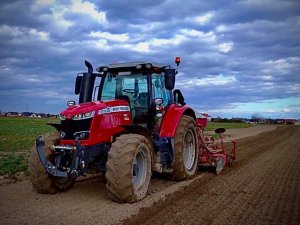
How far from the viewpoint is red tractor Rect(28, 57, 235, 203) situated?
257 inches

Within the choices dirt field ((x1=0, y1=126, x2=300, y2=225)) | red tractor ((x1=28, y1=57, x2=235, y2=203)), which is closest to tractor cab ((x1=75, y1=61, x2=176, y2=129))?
red tractor ((x1=28, y1=57, x2=235, y2=203))

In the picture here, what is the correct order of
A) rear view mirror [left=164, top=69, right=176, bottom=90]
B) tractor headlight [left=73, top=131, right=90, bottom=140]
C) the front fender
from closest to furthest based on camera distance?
tractor headlight [left=73, top=131, right=90, bottom=140], rear view mirror [left=164, top=69, right=176, bottom=90], the front fender

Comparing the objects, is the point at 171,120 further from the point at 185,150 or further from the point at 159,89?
the point at 185,150

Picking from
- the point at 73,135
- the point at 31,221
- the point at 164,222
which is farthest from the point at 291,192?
the point at 31,221

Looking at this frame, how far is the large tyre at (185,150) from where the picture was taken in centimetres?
844

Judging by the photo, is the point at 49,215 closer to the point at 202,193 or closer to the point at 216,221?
the point at 216,221

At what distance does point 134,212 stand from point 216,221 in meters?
1.31

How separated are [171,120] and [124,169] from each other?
2.37 metres

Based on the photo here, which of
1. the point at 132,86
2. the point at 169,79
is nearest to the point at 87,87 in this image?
the point at 132,86

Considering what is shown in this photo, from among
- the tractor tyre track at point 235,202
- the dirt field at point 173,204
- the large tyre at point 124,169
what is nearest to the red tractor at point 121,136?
the large tyre at point 124,169

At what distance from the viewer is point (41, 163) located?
686cm

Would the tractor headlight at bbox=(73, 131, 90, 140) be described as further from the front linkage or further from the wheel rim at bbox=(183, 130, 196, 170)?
the wheel rim at bbox=(183, 130, 196, 170)

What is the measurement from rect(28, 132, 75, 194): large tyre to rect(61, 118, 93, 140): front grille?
27cm

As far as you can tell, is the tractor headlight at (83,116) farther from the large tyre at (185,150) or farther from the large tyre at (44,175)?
the large tyre at (185,150)
